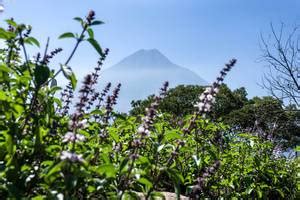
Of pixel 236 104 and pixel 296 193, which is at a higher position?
pixel 236 104

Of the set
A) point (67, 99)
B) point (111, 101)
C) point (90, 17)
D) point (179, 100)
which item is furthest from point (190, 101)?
point (90, 17)

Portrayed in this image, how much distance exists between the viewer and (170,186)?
29.2 ft

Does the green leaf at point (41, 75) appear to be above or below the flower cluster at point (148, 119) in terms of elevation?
above

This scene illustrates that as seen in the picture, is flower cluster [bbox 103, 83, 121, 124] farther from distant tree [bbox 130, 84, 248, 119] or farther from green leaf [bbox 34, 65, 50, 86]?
distant tree [bbox 130, 84, 248, 119]

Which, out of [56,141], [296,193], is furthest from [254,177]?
[56,141]

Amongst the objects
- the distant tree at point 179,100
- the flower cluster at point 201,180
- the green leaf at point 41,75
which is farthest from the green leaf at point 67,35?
the distant tree at point 179,100

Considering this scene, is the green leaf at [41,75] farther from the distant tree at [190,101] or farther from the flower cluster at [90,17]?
the distant tree at [190,101]

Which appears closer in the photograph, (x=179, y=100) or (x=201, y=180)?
(x=201, y=180)

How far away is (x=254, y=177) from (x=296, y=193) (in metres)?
3.09

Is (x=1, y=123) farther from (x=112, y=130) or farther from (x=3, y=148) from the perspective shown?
(x=112, y=130)

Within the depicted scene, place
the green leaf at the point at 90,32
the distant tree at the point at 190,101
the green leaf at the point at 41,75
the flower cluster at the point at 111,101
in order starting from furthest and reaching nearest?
the distant tree at the point at 190,101, the flower cluster at the point at 111,101, the green leaf at the point at 90,32, the green leaf at the point at 41,75

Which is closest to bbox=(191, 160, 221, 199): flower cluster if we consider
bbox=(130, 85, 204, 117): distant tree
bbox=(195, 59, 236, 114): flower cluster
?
bbox=(195, 59, 236, 114): flower cluster

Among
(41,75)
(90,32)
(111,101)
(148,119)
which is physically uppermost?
(90,32)

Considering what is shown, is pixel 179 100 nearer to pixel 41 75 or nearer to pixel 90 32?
pixel 90 32
